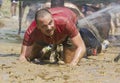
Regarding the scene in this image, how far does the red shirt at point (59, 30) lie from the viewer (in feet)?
19.3

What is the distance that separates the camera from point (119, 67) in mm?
6047

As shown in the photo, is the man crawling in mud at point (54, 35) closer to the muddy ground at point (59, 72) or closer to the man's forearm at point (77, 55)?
the man's forearm at point (77, 55)

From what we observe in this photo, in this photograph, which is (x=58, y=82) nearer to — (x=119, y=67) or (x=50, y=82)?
(x=50, y=82)

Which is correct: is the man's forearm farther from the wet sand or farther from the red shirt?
the red shirt

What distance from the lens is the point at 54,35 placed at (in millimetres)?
6098

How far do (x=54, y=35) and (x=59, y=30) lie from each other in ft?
0.54

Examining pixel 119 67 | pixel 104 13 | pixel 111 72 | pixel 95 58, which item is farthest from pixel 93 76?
pixel 104 13

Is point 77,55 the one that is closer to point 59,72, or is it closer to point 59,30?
Answer: point 59,30

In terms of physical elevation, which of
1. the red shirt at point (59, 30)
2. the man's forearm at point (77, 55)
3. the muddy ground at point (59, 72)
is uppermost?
the red shirt at point (59, 30)

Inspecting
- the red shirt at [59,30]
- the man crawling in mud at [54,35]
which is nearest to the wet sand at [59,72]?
the man crawling in mud at [54,35]

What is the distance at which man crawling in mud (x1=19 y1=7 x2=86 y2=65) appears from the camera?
576 cm

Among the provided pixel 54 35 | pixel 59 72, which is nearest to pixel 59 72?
pixel 59 72

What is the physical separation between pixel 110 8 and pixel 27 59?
568 cm

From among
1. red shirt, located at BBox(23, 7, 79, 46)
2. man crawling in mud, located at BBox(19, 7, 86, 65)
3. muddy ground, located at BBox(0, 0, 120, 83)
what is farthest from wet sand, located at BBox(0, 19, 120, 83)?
red shirt, located at BBox(23, 7, 79, 46)
